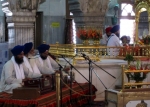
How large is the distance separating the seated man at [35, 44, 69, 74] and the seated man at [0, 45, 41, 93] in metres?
1.07

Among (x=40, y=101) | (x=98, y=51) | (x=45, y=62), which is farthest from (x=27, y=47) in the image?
(x=98, y=51)

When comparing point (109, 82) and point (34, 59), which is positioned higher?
point (34, 59)

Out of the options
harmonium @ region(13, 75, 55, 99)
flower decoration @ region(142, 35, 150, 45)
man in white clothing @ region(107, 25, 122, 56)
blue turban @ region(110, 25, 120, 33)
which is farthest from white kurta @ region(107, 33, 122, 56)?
harmonium @ region(13, 75, 55, 99)

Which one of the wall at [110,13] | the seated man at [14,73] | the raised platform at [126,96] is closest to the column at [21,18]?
the wall at [110,13]

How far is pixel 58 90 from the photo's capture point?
9.27 metres

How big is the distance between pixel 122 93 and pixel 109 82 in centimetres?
576

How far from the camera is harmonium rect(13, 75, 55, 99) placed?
30.2 ft

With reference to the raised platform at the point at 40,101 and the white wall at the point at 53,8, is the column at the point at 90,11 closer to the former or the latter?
the white wall at the point at 53,8

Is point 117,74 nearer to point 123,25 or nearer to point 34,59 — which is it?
point 34,59

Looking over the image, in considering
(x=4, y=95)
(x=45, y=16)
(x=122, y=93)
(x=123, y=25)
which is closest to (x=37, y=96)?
(x=4, y=95)

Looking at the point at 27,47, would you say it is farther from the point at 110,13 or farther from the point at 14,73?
the point at 110,13

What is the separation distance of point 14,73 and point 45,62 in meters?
1.93

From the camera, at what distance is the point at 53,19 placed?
21.6m

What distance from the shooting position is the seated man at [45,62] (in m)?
11.4
